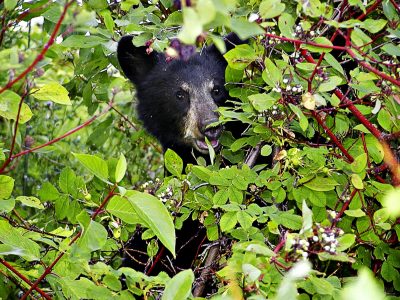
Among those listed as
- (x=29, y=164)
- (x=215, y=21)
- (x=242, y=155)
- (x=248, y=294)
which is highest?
(x=215, y=21)

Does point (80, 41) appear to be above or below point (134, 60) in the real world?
above

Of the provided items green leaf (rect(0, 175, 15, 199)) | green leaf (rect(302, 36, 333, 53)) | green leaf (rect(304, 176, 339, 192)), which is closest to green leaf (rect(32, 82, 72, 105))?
green leaf (rect(0, 175, 15, 199))

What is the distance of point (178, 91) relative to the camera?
15.1 feet

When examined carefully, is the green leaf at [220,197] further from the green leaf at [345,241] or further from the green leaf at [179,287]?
the green leaf at [179,287]

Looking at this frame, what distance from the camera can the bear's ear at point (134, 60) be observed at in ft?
13.8

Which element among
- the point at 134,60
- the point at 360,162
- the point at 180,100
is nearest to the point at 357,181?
the point at 360,162

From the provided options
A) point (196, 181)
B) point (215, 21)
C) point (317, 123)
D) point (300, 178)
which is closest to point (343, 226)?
point (300, 178)

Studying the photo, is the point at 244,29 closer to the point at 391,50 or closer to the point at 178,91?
the point at 391,50

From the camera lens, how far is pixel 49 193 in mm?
3129

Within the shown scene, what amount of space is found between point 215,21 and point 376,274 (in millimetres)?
1860

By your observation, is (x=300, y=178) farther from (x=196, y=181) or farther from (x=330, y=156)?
(x=196, y=181)

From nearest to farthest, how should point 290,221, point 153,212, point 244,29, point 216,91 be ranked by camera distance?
point 244,29
point 153,212
point 290,221
point 216,91

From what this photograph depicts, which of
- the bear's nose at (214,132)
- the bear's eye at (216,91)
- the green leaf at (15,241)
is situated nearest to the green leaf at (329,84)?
the green leaf at (15,241)

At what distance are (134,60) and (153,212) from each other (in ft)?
8.94
